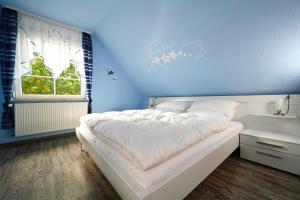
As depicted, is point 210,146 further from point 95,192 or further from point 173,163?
point 95,192

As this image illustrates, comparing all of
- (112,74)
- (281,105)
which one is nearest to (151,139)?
(281,105)

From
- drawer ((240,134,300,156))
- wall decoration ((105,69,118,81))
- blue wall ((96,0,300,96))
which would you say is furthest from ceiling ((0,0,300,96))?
drawer ((240,134,300,156))

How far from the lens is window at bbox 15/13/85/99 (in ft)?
7.84

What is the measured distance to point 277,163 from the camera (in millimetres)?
1599

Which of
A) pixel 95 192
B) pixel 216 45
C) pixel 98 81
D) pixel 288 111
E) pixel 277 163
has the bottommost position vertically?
pixel 95 192

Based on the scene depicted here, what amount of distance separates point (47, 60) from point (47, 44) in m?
0.31

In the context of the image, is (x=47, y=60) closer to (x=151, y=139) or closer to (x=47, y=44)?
(x=47, y=44)

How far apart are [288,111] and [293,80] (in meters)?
0.42

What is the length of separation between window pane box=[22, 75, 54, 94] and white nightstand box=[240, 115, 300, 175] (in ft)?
11.9

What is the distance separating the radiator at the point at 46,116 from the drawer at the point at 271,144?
3.05 metres

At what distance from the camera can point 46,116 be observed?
2.56 m

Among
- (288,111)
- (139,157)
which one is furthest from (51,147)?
(288,111)

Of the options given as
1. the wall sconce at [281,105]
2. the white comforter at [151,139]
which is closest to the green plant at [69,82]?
the white comforter at [151,139]

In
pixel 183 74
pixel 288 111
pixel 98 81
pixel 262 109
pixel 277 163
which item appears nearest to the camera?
pixel 277 163
